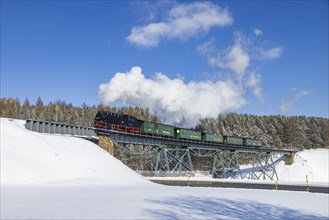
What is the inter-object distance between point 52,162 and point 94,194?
10274 mm

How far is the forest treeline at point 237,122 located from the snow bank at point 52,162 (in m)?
81.6

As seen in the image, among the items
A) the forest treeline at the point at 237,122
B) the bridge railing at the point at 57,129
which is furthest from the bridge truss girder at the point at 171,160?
the forest treeline at the point at 237,122

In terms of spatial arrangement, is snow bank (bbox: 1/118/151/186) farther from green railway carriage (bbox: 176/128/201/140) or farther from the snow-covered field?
green railway carriage (bbox: 176/128/201/140)

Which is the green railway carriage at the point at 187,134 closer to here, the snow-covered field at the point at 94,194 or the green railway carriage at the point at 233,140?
the green railway carriage at the point at 233,140

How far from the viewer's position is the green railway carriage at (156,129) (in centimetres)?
5152

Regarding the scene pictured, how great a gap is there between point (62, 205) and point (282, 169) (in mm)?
74960

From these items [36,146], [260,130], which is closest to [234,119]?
[260,130]

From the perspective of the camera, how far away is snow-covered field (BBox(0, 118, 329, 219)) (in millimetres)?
11477

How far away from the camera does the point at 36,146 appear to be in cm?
2723

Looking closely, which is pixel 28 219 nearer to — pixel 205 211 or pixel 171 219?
pixel 171 219

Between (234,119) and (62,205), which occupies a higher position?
(234,119)

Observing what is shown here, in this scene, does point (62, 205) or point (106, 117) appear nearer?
point (62, 205)

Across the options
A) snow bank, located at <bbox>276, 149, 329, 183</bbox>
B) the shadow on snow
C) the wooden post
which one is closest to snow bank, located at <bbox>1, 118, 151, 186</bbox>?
the shadow on snow

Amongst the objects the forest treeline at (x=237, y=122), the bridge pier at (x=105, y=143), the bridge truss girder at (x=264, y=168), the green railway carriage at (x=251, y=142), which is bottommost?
the bridge truss girder at (x=264, y=168)
